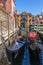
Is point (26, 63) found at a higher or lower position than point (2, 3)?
lower

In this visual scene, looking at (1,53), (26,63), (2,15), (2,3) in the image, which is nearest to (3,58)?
(1,53)

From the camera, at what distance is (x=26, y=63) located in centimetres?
1299

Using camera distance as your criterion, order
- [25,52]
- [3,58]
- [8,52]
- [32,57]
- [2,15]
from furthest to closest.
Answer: [2,15]
[25,52]
[32,57]
[3,58]
[8,52]

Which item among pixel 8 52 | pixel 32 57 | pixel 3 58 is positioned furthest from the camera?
pixel 32 57

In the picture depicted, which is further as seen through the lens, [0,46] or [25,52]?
[25,52]

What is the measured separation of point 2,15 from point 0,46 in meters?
12.6

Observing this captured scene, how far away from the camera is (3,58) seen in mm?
12344

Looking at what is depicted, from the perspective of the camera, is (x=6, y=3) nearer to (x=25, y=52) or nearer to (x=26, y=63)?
(x=25, y=52)

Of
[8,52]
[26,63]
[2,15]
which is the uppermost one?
[2,15]

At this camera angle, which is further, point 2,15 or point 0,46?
point 2,15

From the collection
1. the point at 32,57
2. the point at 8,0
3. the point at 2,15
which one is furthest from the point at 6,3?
the point at 32,57

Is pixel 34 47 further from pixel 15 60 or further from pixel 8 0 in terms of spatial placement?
pixel 8 0

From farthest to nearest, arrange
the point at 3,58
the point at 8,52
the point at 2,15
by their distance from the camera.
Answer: the point at 2,15, the point at 3,58, the point at 8,52

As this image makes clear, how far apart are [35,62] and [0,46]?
2.02 m
